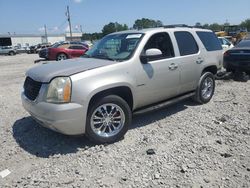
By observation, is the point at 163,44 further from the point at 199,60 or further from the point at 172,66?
the point at 199,60

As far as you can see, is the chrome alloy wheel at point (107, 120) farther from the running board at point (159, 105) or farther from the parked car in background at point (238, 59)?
the parked car in background at point (238, 59)

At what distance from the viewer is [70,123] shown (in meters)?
4.08

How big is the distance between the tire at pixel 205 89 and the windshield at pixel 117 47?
2109 mm

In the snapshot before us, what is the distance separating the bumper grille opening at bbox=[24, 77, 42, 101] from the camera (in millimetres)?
4351

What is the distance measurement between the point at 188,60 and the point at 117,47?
5.17 feet

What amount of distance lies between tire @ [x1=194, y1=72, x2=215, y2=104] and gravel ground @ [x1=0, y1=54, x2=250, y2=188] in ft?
1.91

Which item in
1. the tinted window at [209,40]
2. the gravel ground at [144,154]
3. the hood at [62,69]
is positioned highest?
the tinted window at [209,40]

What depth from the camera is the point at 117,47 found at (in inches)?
208

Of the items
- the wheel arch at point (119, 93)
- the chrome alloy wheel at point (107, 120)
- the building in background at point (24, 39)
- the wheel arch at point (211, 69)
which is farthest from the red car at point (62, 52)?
the building in background at point (24, 39)

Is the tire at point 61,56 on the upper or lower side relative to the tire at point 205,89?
upper

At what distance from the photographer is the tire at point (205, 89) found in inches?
253

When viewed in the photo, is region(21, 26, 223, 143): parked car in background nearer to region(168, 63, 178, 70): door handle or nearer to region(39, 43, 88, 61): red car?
region(168, 63, 178, 70): door handle

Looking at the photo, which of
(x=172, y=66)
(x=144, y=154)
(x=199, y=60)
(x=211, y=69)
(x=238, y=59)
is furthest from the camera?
(x=238, y=59)

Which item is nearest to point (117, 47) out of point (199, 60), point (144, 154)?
point (199, 60)
